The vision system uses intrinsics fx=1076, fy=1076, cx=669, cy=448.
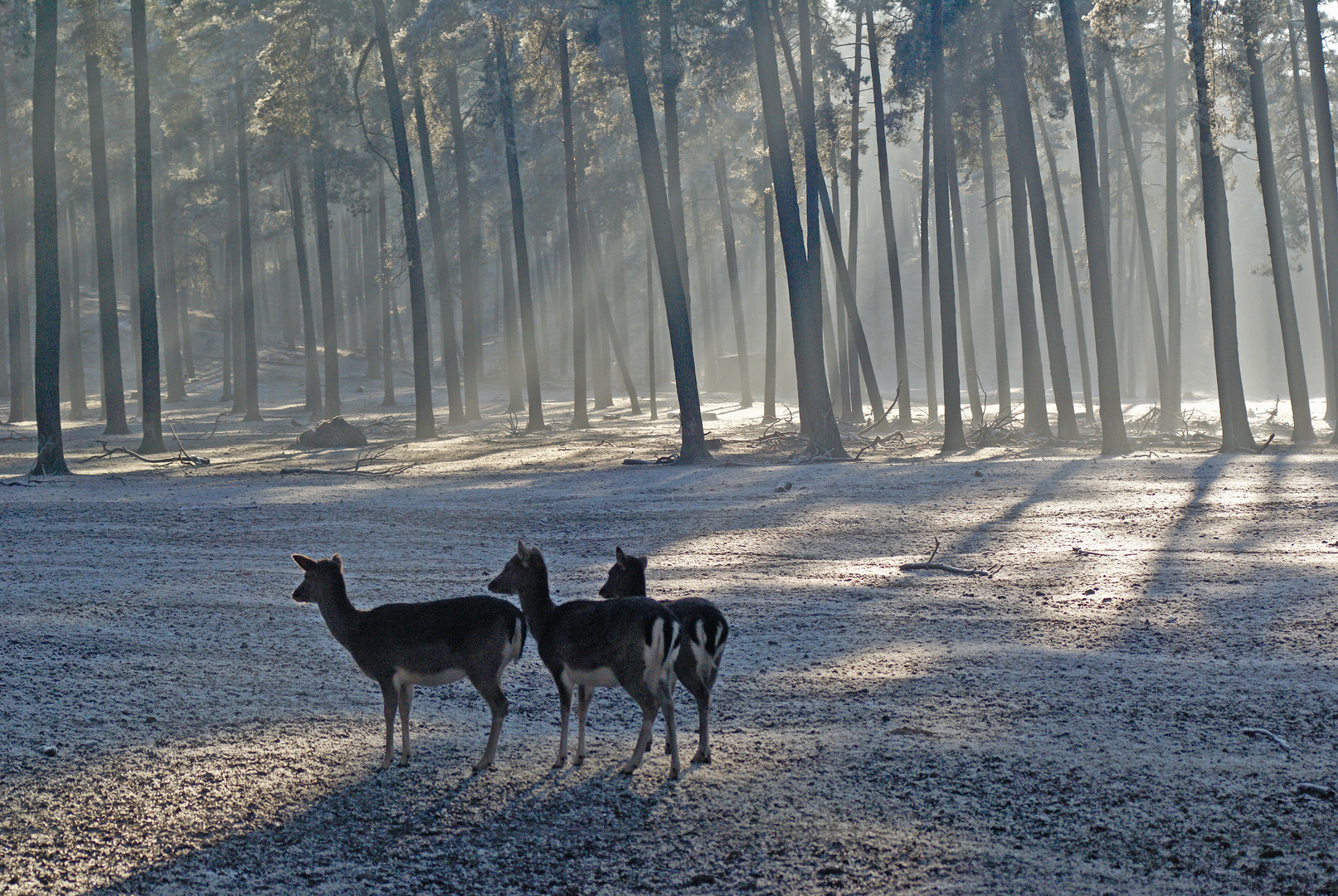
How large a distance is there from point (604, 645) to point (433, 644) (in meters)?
0.79

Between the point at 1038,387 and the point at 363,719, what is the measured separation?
75.5ft

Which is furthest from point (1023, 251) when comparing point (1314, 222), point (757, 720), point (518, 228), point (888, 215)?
point (757, 720)

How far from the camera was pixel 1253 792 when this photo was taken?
4758 mm

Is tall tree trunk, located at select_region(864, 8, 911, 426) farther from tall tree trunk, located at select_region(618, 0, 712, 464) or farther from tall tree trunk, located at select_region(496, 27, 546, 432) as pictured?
tall tree trunk, located at select_region(496, 27, 546, 432)

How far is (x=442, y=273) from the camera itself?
3644cm

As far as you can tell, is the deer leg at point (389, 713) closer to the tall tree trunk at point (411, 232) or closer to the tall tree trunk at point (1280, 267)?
the tall tree trunk at point (1280, 267)

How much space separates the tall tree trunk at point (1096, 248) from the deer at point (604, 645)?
17490 mm

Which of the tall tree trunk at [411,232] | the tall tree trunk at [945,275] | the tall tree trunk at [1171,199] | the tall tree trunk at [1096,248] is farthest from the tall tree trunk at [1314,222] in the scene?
the tall tree trunk at [411,232]

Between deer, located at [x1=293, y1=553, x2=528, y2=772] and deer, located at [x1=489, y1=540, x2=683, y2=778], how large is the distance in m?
0.19

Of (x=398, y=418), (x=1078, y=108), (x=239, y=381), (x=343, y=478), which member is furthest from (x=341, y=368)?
(x=1078, y=108)

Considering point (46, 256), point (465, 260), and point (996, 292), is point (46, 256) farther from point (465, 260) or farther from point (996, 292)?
point (996, 292)

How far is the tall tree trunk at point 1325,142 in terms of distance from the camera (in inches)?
917

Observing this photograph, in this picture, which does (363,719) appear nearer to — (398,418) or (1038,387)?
→ (1038,387)

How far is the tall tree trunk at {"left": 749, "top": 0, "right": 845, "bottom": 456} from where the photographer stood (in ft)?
72.6
